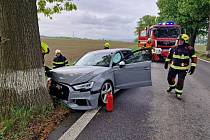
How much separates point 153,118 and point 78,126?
62.8 inches

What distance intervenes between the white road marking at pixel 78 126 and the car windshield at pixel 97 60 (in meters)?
1.65

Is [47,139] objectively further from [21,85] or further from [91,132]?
[21,85]

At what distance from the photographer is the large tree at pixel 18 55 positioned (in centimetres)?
556

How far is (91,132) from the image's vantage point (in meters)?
5.01

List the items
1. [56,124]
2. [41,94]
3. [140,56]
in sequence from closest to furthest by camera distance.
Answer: [56,124] < [41,94] < [140,56]

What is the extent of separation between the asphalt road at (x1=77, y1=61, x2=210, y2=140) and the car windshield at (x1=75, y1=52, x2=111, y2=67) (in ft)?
3.38

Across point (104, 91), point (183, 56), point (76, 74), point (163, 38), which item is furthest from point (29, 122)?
point (163, 38)

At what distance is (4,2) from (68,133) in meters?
2.75

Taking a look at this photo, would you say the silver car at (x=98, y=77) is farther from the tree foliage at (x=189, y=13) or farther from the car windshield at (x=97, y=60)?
the tree foliage at (x=189, y=13)

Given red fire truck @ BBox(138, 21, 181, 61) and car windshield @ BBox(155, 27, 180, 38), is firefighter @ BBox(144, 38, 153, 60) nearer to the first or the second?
red fire truck @ BBox(138, 21, 181, 61)

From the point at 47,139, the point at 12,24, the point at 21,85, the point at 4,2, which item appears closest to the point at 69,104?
the point at 21,85

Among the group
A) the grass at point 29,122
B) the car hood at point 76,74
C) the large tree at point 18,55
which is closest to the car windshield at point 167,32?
the car hood at point 76,74

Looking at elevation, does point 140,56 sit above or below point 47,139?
above

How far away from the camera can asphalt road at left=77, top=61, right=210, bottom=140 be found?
4.88m
